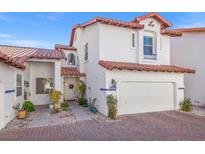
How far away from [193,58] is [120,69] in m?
8.58

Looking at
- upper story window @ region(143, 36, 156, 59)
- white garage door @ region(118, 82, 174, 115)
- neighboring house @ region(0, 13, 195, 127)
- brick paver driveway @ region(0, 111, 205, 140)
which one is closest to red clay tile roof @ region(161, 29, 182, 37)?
neighboring house @ region(0, 13, 195, 127)

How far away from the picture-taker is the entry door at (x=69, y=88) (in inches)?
648

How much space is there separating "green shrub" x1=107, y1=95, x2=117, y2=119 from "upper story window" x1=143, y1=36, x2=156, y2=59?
5.20 m

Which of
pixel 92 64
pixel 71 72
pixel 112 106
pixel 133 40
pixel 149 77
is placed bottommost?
pixel 112 106

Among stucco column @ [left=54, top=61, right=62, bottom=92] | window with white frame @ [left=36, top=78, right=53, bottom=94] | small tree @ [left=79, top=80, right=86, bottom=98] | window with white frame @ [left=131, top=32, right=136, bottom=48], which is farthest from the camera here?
small tree @ [left=79, top=80, right=86, bottom=98]

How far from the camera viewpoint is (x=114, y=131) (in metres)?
7.40

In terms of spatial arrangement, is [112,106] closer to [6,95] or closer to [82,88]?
[82,88]

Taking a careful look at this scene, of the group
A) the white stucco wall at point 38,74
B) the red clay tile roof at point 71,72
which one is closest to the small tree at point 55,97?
the red clay tile roof at point 71,72

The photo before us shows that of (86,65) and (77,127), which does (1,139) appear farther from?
(86,65)

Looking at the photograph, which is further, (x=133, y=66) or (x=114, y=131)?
(x=133, y=66)

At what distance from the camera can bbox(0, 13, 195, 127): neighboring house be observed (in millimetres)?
10930

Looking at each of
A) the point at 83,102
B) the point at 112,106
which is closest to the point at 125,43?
the point at 112,106

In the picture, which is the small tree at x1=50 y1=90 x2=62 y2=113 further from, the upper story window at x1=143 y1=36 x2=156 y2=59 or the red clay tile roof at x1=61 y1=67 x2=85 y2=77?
the upper story window at x1=143 y1=36 x2=156 y2=59

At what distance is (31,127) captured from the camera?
314 inches
